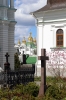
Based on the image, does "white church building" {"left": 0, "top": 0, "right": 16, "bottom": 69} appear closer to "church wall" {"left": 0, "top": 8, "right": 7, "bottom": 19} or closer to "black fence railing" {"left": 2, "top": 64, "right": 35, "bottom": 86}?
"church wall" {"left": 0, "top": 8, "right": 7, "bottom": 19}

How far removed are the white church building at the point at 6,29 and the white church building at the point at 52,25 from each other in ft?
9.95

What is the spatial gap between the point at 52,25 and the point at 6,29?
4443 millimetres

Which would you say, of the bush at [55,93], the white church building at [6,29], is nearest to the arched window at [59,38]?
the white church building at [6,29]

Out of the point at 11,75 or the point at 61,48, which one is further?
the point at 61,48

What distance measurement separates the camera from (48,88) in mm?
9617

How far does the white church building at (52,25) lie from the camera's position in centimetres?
2088

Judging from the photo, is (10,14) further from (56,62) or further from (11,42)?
(56,62)

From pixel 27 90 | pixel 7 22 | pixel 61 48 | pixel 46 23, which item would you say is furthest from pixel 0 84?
pixel 7 22

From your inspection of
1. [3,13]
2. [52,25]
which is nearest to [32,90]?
[52,25]

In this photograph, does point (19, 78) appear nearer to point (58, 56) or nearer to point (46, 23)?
point (58, 56)

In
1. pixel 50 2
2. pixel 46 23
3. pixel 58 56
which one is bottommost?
pixel 58 56

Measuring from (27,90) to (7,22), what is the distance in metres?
14.5

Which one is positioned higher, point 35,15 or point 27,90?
point 35,15

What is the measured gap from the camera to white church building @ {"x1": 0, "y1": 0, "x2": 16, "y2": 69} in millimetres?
23609
